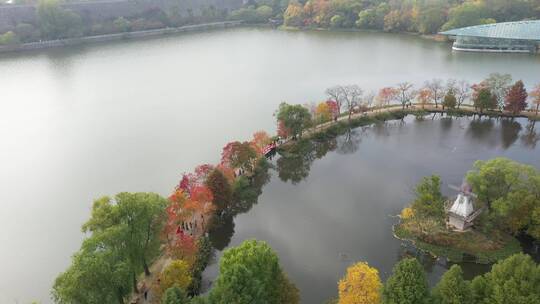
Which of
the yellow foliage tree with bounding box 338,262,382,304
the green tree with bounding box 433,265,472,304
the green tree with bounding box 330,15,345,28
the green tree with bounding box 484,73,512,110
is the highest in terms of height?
the green tree with bounding box 330,15,345,28

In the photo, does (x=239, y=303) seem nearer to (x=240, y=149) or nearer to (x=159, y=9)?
(x=240, y=149)

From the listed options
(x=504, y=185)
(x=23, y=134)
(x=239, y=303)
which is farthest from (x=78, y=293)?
(x=23, y=134)

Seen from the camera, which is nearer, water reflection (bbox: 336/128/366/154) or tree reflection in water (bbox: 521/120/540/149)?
tree reflection in water (bbox: 521/120/540/149)

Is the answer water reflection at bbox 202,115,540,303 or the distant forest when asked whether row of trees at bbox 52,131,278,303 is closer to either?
water reflection at bbox 202,115,540,303

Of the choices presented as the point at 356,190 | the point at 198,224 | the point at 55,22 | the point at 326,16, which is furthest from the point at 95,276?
the point at 326,16

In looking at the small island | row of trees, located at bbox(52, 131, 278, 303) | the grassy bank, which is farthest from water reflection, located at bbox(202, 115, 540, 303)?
→ row of trees, located at bbox(52, 131, 278, 303)

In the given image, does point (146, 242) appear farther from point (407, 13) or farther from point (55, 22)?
point (55, 22)
